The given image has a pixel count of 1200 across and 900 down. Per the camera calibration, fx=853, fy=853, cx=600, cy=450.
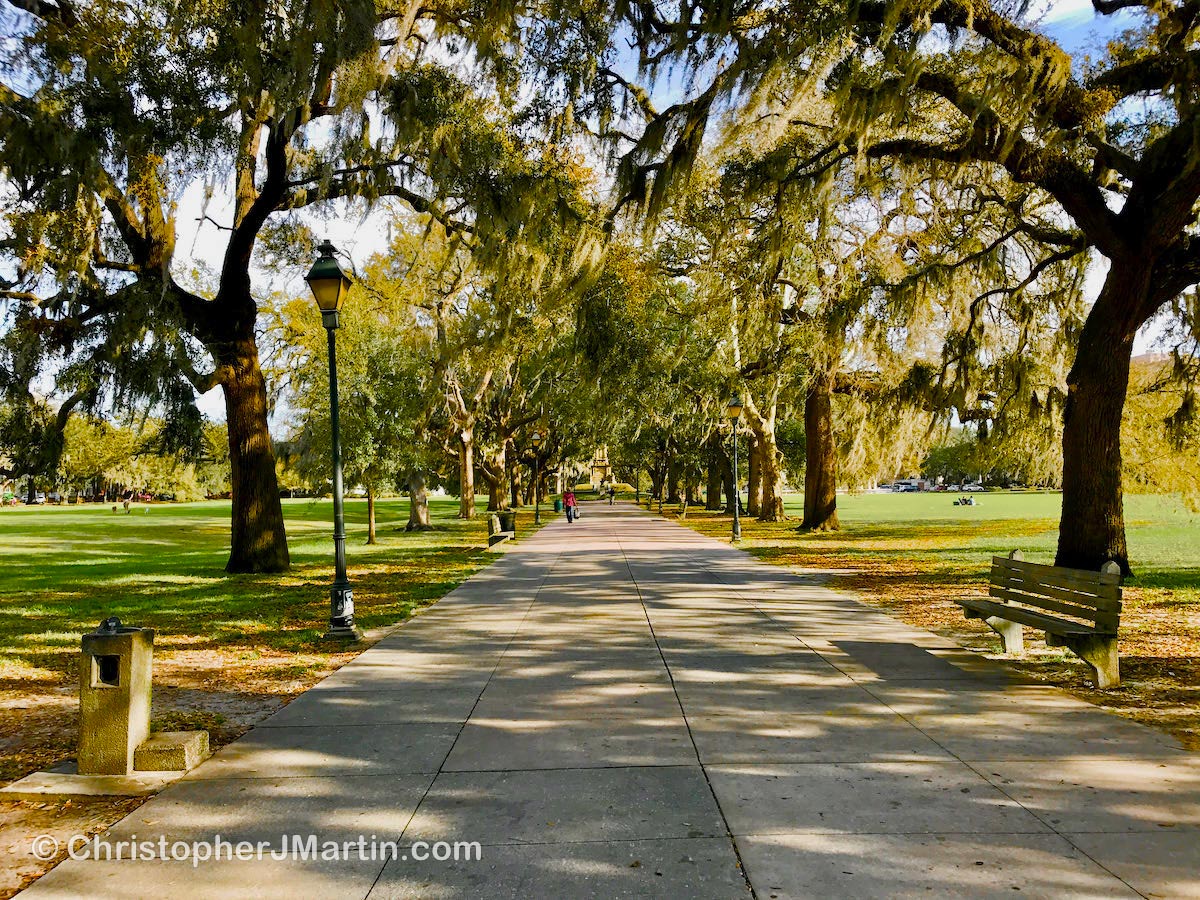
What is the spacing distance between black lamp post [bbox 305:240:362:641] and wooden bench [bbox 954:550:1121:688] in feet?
21.7

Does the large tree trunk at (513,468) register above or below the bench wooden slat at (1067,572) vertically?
above

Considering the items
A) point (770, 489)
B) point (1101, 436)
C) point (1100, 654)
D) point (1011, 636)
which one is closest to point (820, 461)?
point (770, 489)

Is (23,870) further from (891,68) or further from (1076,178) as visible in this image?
(1076,178)

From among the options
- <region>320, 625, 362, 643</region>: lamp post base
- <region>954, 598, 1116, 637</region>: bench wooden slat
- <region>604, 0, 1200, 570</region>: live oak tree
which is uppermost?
<region>604, 0, 1200, 570</region>: live oak tree

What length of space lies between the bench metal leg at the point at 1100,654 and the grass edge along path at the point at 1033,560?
96mm

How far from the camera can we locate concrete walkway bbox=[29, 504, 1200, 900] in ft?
11.8

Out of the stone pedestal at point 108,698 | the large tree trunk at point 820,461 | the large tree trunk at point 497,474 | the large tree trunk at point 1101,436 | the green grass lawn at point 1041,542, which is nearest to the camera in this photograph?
the stone pedestal at point 108,698

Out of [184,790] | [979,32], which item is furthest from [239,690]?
A: [979,32]

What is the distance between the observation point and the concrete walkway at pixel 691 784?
3611mm

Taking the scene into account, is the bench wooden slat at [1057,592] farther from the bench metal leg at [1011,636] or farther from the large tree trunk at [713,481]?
the large tree trunk at [713,481]

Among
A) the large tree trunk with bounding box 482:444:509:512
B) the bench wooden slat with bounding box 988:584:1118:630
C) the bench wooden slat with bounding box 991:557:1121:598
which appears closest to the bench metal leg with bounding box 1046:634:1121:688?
the bench wooden slat with bounding box 988:584:1118:630

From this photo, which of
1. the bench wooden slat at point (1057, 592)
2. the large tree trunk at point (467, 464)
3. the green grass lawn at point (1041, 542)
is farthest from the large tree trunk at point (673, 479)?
the bench wooden slat at point (1057, 592)

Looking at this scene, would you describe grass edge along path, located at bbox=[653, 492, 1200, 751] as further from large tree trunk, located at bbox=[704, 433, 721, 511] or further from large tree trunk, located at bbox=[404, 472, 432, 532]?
large tree trunk, located at bbox=[704, 433, 721, 511]

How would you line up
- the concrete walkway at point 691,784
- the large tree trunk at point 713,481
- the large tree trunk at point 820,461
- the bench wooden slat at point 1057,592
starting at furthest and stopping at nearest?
the large tree trunk at point 713,481
the large tree trunk at point 820,461
the bench wooden slat at point 1057,592
the concrete walkway at point 691,784
